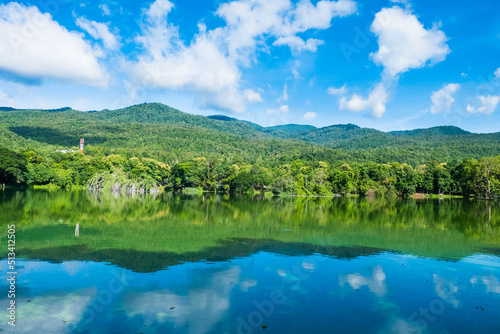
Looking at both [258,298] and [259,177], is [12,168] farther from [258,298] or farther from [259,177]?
[258,298]

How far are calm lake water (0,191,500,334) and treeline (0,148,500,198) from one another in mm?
56206

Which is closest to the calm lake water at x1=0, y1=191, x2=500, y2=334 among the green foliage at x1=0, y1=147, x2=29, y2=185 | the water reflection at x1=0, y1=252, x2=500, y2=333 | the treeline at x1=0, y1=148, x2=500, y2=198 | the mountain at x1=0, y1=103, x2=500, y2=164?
the water reflection at x1=0, y1=252, x2=500, y2=333

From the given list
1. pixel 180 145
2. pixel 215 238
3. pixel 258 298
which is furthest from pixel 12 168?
pixel 180 145

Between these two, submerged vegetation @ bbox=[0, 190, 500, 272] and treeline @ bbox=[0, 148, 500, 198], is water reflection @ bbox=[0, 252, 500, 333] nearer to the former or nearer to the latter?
submerged vegetation @ bbox=[0, 190, 500, 272]

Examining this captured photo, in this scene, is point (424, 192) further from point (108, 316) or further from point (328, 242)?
point (108, 316)

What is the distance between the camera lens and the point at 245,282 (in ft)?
35.0

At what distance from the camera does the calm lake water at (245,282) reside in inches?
310

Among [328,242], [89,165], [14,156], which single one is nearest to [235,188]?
[89,165]

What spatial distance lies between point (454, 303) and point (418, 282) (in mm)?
1755

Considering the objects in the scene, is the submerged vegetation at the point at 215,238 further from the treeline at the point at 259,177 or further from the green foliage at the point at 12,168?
the treeline at the point at 259,177

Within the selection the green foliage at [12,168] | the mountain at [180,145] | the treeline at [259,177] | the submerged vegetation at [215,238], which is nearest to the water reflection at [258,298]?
the submerged vegetation at [215,238]

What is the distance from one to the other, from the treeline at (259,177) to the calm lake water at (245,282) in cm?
5621

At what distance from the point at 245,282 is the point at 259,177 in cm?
6469

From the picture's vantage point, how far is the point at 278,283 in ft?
35.3
